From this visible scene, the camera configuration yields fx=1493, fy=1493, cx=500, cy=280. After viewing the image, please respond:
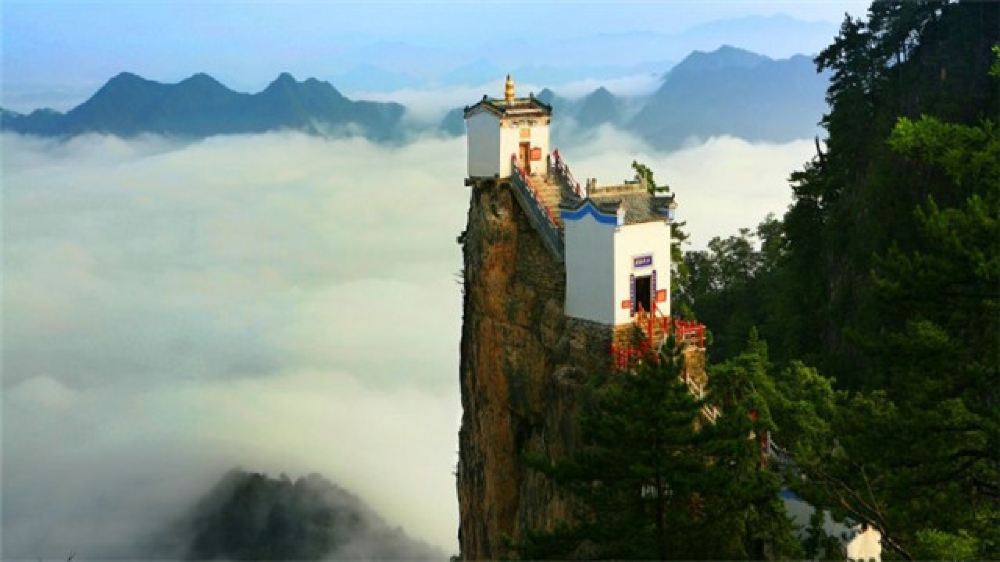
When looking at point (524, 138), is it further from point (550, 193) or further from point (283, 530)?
point (283, 530)

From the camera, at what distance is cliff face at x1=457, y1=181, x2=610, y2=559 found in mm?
36781

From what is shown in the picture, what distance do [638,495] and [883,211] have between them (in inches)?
1272

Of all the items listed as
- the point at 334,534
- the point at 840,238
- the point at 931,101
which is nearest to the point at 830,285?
the point at 840,238

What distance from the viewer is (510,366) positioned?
133 ft

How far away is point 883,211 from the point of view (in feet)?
179

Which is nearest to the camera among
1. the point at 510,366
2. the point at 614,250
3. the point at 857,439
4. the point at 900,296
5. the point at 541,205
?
the point at 900,296

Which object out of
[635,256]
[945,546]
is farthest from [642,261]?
[945,546]

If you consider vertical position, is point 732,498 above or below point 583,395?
below

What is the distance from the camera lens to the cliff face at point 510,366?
36781mm

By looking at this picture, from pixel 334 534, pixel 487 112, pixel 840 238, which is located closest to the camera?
pixel 487 112

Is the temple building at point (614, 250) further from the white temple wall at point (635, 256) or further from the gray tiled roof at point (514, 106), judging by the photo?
the gray tiled roof at point (514, 106)

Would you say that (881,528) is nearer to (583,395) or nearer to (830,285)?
(583,395)

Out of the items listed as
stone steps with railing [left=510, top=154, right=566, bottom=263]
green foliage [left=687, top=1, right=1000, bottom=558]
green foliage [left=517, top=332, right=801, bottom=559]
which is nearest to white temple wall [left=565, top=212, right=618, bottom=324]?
stone steps with railing [left=510, top=154, right=566, bottom=263]

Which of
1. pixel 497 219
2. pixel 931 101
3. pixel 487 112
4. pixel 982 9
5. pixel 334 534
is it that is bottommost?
pixel 334 534
